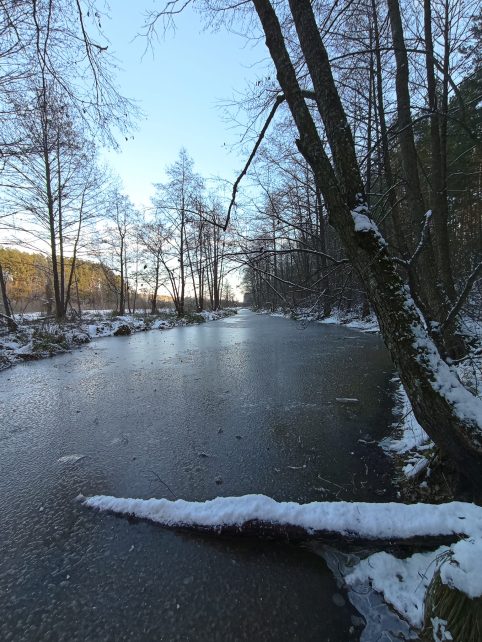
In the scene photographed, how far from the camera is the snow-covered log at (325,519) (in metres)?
1.54

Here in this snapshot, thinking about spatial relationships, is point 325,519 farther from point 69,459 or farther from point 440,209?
point 440,209

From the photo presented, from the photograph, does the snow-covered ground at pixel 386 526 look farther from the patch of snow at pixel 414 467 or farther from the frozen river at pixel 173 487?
the patch of snow at pixel 414 467

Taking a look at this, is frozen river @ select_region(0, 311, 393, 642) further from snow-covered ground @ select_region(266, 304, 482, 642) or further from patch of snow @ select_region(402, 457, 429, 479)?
patch of snow @ select_region(402, 457, 429, 479)

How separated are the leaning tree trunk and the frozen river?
732 mm

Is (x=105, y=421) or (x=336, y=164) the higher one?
(x=336, y=164)

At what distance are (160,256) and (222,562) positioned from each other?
85.1 ft

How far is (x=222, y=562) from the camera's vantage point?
169cm

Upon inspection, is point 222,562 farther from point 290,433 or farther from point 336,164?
point 336,164

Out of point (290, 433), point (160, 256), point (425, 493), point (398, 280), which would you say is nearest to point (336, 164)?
point (398, 280)

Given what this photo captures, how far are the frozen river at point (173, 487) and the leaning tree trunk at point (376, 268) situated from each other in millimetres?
732

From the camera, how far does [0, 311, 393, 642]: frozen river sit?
143cm

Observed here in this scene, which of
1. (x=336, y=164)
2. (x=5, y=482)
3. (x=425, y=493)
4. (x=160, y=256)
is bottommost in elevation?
(x=5, y=482)

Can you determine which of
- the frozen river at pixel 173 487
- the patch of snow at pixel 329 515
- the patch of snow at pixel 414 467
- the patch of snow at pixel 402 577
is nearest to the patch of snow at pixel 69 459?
the frozen river at pixel 173 487

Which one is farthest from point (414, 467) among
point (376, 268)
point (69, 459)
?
point (69, 459)
